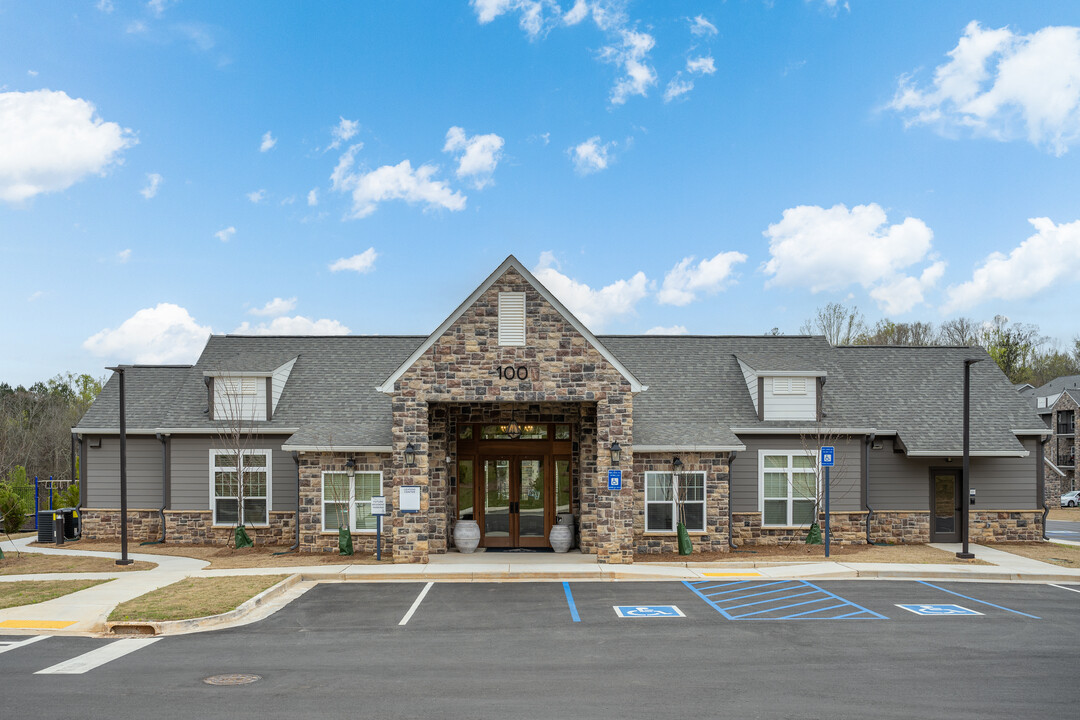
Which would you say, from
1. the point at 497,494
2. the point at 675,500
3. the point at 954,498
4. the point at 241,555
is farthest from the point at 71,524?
the point at 954,498

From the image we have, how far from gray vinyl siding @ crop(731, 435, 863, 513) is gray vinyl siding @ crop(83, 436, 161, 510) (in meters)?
16.6

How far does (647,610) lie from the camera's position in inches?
540

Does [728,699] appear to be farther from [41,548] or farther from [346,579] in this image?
[41,548]

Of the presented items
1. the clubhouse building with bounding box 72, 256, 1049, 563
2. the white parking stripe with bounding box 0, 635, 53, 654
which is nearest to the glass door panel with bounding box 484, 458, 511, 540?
the clubhouse building with bounding box 72, 256, 1049, 563

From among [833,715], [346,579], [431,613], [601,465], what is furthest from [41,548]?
[833,715]

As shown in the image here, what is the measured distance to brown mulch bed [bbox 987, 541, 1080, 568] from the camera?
1903cm

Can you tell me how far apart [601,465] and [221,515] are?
11353mm

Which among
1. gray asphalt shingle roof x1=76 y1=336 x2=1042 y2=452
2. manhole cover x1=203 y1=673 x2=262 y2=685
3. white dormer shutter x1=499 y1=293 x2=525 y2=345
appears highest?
white dormer shutter x1=499 y1=293 x2=525 y2=345

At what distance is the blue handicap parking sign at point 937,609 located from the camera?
13500 millimetres

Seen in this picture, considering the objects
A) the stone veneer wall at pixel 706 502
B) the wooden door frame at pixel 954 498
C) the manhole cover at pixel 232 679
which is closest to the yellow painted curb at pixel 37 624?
the manhole cover at pixel 232 679

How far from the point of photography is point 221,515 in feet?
72.4

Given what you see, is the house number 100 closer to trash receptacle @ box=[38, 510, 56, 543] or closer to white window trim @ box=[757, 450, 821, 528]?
white window trim @ box=[757, 450, 821, 528]

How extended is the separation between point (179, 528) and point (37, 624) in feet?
31.6

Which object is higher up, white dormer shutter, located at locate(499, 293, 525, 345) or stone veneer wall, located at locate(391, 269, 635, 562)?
white dormer shutter, located at locate(499, 293, 525, 345)
